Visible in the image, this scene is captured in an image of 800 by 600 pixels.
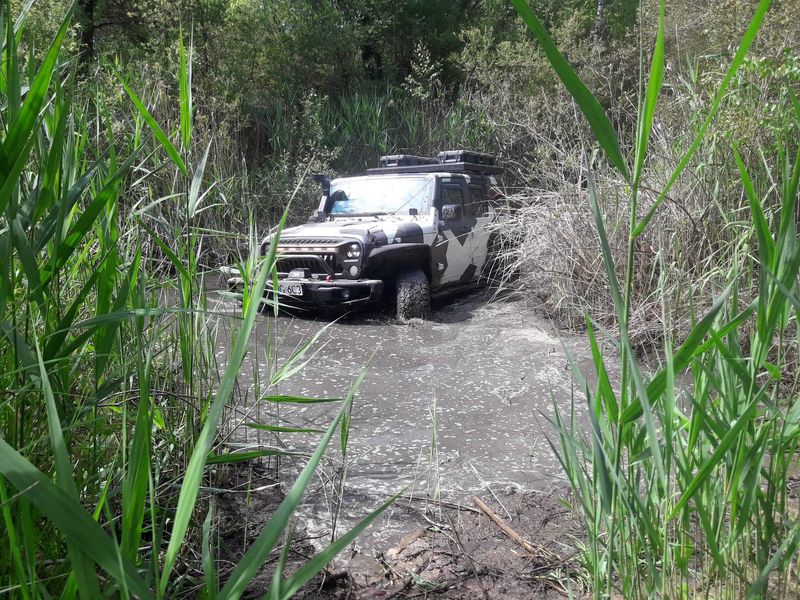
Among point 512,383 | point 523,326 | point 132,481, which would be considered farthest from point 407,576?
point 523,326

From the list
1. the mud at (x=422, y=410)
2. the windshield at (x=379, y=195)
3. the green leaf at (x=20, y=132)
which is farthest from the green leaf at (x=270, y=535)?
the windshield at (x=379, y=195)

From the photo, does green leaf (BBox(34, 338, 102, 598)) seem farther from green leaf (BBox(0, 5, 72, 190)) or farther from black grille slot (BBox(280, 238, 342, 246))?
black grille slot (BBox(280, 238, 342, 246))

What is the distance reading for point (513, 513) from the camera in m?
2.55

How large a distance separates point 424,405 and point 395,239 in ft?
8.05

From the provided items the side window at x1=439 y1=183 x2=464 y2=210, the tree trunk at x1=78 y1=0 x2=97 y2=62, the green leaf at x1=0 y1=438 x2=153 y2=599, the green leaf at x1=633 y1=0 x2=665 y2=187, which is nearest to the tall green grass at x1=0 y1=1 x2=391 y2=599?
the green leaf at x1=0 y1=438 x2=153 y2=599

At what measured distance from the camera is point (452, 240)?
22.1 ft

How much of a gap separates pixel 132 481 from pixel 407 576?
4.26ft

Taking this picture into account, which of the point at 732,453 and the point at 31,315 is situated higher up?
the point at 31,315

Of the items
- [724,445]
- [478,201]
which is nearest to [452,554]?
[724,445]

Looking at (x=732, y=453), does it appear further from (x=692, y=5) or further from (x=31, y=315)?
(x=692, y=5)

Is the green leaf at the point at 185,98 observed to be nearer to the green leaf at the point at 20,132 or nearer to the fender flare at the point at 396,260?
the green leaf at the point at 20,132

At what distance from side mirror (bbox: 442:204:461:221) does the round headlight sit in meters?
1.04

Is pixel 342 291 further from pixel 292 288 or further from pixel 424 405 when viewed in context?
pixel 424 405

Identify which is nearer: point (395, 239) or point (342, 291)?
point (342, 291)
